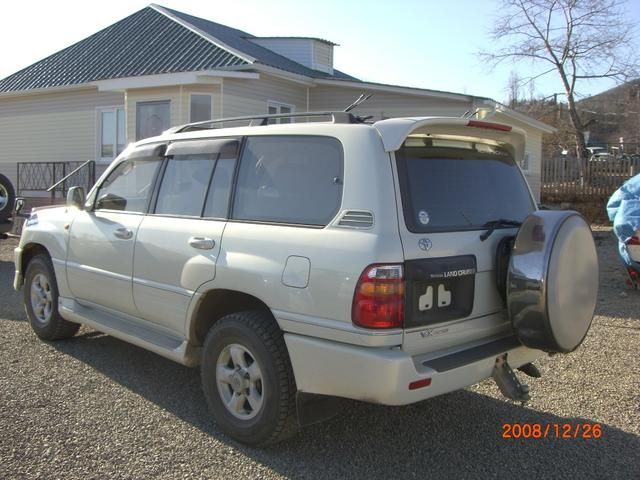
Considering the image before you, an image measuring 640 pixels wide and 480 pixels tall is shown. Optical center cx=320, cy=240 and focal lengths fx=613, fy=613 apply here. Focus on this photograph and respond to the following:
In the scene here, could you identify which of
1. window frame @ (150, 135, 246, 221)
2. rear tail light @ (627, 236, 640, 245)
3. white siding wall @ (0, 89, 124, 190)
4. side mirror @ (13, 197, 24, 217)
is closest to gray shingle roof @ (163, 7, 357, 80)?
white siding wall @ (0, 89, 124, 190)

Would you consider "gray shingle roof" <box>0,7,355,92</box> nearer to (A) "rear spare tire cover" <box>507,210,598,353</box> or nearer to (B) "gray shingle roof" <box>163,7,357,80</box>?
(B) "gray shingle roof" <box>163,7,357,80</box>

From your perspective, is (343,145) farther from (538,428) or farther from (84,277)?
(84,277)

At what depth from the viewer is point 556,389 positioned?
4.62 meters

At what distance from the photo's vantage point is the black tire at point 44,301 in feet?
17.9

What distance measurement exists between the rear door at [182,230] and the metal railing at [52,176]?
12.2 meters

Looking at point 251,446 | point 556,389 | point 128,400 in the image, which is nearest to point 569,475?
point 556,389

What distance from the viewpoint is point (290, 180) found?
3.59 metres

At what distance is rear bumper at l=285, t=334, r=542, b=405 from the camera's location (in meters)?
2.97

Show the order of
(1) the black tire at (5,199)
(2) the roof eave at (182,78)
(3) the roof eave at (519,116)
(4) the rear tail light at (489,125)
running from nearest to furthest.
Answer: (4) the rear tail light at (489,125) < (1) the black tire at (5,199) < (2) the roof eave at (182,78) < (3) the roof eave at (519,116)

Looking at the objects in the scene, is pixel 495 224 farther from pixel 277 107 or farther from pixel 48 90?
pixel 48 90

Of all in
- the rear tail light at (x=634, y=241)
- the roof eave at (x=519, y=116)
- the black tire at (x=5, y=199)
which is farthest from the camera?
the roof eave at (x=519, y=116)

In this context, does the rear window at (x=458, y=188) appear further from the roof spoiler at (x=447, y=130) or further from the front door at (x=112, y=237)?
the front door at (x=112, y=237)

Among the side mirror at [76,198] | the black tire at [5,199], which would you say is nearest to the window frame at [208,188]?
the side mirror at [76,198]

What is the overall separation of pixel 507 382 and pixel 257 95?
39.9ft
